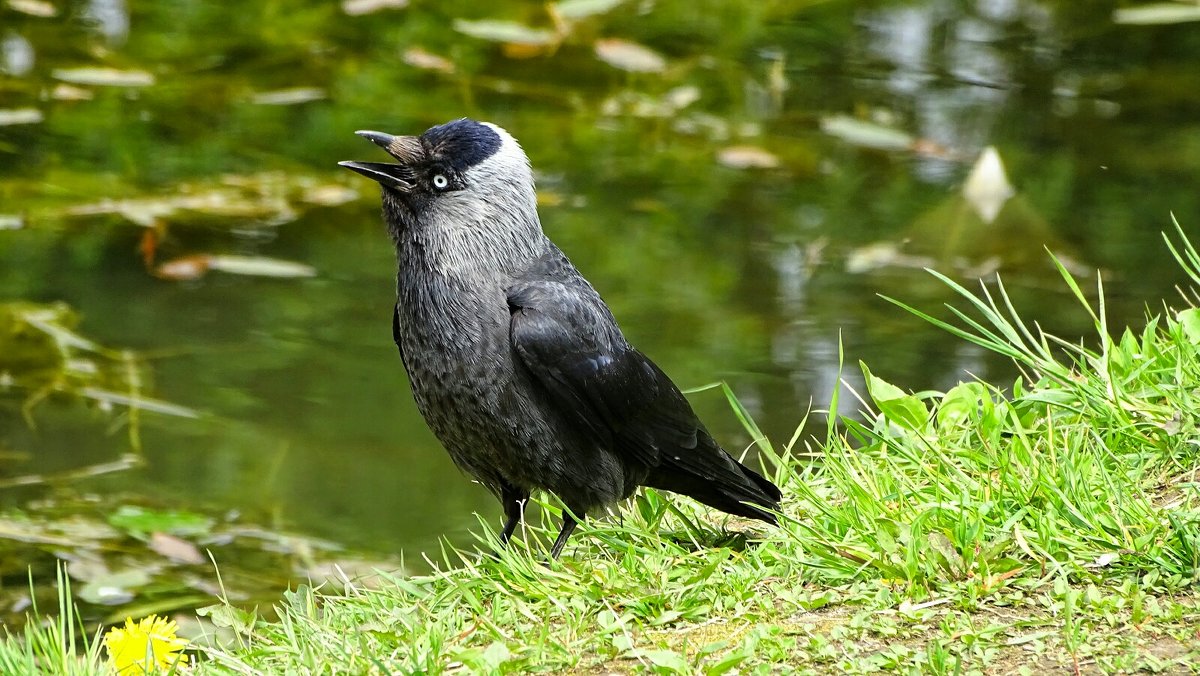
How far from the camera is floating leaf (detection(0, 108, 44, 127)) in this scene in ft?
26.9

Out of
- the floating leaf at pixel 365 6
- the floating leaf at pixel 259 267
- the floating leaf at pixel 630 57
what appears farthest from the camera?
the floating leaf at pixel 365 6

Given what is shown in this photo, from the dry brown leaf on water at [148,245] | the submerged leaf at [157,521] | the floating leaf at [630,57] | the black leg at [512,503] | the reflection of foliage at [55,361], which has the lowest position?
the submerged leaf at [157,521]

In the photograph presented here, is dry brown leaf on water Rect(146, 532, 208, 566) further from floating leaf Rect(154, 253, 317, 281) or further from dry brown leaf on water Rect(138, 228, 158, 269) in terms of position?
dry brown leaf on water Rect(138, 228, 158, 269)

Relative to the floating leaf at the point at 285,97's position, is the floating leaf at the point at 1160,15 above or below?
above

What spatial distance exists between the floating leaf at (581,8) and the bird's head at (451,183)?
5.79m

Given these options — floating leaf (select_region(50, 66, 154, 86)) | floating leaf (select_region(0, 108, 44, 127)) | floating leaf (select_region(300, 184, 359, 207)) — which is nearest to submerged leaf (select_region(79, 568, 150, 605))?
floating leaf (select_region(300, 184, 359, 207))

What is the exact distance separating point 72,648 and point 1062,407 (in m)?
2.51

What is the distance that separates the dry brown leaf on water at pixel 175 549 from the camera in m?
4.93

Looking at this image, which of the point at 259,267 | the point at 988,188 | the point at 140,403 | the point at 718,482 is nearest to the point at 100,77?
the point at 259,267

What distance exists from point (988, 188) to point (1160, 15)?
310 cm

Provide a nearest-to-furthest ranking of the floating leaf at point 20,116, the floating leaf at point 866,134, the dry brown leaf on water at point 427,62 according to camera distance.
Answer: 1. the floating leaf at point 20,116
2. the floating leaf at point 866,134
3. the dry brown leaf on water at point 427,62

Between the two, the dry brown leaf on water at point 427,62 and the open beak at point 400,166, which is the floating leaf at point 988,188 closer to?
the dry brown leaf on water at point 427,62

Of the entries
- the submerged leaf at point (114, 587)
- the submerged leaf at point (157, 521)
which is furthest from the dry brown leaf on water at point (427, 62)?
the submerged leaf at point (114, 587)

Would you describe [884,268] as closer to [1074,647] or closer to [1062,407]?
[1062,407]
